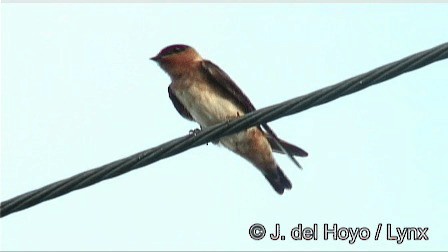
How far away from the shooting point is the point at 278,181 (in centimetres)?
669

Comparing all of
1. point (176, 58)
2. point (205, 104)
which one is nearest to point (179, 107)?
point (176, 58)

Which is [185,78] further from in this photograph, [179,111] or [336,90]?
[336,90]

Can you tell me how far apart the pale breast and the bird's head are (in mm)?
180

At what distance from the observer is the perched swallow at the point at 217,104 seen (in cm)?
626

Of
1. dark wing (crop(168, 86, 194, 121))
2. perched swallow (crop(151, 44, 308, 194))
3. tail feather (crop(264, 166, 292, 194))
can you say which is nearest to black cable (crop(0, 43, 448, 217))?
perched swallow (crop(151, 44, 308, 194))

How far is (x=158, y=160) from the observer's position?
13.3 feet

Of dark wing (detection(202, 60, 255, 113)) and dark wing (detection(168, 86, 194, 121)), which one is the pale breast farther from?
dark wing (detection(168, 86, 194, 121))

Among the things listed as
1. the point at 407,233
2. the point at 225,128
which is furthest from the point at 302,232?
the point at 225,128

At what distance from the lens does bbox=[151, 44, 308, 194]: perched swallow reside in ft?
20.5

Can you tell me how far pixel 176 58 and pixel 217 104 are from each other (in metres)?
0.60

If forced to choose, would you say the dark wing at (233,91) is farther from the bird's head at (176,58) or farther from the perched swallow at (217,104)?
the bird's head at (176,58)

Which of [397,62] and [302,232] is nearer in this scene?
[397,62]

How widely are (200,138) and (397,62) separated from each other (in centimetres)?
92

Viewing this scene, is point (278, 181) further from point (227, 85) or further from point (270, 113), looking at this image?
point (270, 113)
